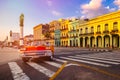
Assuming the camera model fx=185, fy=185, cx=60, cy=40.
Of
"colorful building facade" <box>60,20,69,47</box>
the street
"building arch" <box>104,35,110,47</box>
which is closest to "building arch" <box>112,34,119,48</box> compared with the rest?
"building arch" <box>104,35,110,47</box>

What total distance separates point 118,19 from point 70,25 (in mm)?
30977

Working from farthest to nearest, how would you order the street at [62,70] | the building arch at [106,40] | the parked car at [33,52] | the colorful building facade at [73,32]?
the colorful building facade at [73,32], the building arch at [106,40], the parked car at [33,52], the street at [62,70]

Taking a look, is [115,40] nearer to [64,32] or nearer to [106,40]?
[106,40]

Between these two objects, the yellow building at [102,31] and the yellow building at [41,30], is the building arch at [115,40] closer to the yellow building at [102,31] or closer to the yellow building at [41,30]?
the yellow building at [102,31]

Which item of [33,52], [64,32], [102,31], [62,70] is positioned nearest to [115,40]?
[102,31]

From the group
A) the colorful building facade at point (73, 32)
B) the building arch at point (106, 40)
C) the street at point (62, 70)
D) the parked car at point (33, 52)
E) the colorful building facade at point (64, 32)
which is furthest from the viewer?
the colorful building facade at point (64, 32)

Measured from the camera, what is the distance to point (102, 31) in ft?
175

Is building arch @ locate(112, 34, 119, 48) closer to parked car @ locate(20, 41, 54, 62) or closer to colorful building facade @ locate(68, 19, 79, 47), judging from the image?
colorful building facade @ locate(68, 19, 79, 47)

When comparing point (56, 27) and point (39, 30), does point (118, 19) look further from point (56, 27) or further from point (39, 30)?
point (39, 30)

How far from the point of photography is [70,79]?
23.4 ft

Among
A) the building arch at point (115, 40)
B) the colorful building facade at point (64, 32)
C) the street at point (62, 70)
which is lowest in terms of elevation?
the street at point (62, 70)

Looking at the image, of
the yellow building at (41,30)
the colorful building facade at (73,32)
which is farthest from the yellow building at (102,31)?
the yellow building at (41,30)

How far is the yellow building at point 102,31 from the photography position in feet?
159

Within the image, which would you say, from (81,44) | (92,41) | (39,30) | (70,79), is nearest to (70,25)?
(81,44)
